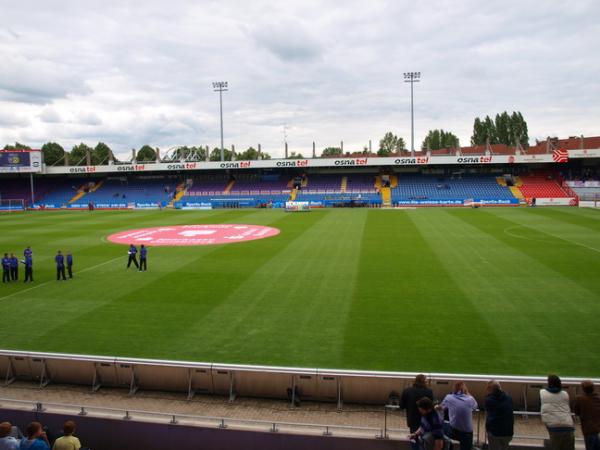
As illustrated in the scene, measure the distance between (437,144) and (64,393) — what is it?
114749 mm

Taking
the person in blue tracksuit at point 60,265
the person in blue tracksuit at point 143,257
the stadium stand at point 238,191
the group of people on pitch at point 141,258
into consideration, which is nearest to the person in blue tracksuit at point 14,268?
the person in blue tracksuit at point 60,265

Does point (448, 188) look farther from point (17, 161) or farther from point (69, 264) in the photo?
point (17, 161)

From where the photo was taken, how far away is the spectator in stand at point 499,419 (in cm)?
639

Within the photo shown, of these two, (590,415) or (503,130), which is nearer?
(590,415)

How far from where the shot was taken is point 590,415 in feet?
20.6

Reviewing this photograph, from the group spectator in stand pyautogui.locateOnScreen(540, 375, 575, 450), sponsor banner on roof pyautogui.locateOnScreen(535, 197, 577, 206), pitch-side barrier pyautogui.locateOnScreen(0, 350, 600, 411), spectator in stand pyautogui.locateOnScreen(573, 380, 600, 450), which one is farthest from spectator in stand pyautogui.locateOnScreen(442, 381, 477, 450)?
sponsor banner on roof pyautogui.locateOnScreen(535, 197, 577, 206)

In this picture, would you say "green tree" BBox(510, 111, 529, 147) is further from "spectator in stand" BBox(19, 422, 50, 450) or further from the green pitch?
"spectator in stand" BBox(19, 422, 50, 450)

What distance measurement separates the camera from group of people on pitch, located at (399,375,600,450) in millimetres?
6238

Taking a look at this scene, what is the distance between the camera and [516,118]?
9719cm

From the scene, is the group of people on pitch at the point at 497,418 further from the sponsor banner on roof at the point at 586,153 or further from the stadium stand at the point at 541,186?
the sponsor banner on roof at the point at 586,153

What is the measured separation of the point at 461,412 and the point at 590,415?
169cm

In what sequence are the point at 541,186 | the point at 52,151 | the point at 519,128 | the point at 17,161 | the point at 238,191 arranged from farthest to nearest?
the point at 52,151
the point at 519,128
the point at 238,191
the point at 17,161
the point at 541,186

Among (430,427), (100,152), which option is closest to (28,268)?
(430,427)

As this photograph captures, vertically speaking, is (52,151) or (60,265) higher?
(52,151)
